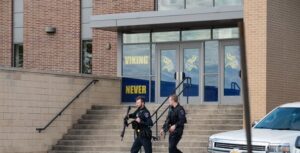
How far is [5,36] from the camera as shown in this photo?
25438 millimetres

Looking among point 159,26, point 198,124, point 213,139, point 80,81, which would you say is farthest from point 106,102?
point 213,139

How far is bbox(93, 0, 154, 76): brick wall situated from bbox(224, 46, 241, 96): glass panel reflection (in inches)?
130

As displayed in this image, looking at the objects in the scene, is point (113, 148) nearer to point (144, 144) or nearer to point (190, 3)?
point (144, 144)

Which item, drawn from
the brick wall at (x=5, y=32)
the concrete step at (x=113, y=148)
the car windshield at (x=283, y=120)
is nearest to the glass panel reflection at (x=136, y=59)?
the concrete step at (x=113, y=148)

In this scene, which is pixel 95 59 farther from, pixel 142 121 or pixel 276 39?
pixel 142 121

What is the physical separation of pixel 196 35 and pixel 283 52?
14.8 ft

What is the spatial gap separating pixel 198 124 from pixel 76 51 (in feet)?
25.4

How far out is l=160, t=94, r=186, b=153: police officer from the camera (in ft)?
42.8

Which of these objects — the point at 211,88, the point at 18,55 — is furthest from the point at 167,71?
the point at 18,55

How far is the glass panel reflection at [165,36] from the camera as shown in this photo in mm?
21203

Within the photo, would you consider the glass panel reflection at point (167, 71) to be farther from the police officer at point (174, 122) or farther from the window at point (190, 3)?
the police officer at point (174, 122)

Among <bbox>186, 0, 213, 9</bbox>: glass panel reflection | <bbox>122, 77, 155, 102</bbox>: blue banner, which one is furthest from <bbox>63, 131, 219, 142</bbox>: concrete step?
<bbox>186, 0, 213, 9</bbox>: glass panel reflection

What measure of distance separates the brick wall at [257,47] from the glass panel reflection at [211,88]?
448 cm

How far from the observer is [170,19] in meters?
19.3
